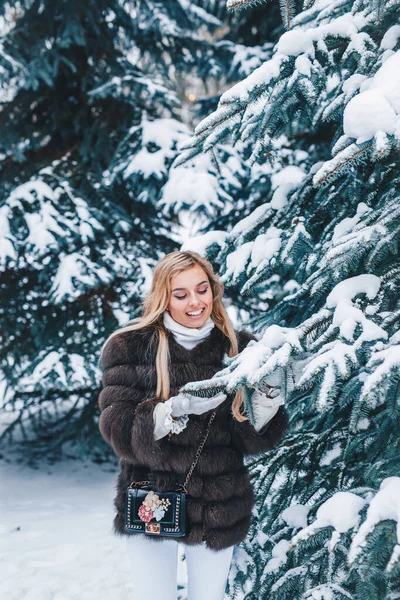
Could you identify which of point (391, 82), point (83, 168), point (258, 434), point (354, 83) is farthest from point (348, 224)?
point (83, 168)

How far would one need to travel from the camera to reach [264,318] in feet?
9.75

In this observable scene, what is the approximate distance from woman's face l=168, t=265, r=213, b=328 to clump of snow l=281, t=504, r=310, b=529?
95cm

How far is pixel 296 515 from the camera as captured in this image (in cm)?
244

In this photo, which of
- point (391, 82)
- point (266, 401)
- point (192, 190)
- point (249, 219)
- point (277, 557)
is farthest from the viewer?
point (192, 190)

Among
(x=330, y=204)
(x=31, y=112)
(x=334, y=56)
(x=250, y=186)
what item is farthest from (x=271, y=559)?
(x=31, y=112)

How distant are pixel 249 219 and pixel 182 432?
1.20 metres

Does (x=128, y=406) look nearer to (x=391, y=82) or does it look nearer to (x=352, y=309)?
(x=352, y=309)

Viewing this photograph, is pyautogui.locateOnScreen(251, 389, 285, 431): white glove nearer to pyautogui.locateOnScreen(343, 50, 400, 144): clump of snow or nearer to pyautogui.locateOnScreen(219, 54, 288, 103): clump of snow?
pyautogui.locateOnScreen(343, 50, 400, 144): clump of snow

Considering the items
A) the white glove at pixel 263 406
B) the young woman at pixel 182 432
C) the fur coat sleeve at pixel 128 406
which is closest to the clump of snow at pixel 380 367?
the white glove at pixel 263 406

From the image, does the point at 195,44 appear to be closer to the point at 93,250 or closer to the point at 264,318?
the point at 93,250

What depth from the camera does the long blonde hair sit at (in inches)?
86.7

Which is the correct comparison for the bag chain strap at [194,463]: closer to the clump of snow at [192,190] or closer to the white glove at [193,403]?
the white glove at [193,403]

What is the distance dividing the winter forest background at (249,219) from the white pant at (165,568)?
0.79 ft

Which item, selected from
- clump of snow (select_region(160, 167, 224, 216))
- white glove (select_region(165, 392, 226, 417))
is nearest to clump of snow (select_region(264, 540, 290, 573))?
white glove (select_region(165, 392, 226, 417))
